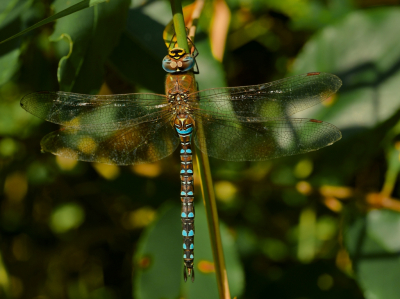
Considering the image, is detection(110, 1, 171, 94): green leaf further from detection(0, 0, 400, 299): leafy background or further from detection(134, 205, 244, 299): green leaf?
Result: detection(134, 205, 244, 299): green leaf

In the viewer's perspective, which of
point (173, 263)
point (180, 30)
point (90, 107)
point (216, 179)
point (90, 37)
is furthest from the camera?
point (216, 179)

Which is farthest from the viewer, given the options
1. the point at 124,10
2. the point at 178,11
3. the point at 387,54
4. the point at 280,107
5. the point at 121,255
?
the point at 121,255

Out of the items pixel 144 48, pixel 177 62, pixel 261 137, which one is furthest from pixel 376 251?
pixel 144 48

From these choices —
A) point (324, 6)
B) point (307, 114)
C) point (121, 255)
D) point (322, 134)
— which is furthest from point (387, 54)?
point (121, 255)

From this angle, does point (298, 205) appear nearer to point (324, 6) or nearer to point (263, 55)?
point (263, 55)

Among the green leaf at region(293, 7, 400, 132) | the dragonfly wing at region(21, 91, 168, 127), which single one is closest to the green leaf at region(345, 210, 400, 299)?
the green leaf at region(293, 7, 400, 132)

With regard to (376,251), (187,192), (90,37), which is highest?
(90,37)

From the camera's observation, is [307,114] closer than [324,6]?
Yes

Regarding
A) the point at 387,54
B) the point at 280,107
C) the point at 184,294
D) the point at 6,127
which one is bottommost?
the point at 184,294

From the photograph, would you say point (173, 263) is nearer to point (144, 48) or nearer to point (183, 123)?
point (183, 123)
